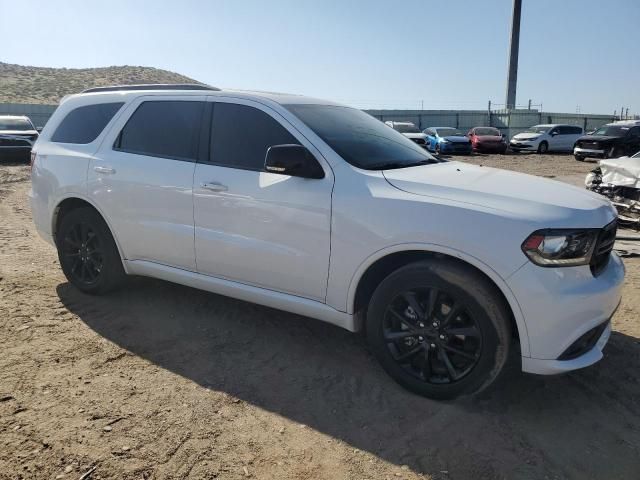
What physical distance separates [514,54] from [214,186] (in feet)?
Answer: 162

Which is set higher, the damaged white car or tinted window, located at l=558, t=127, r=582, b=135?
tinted window, located at l=558, t=127, r=582, b=135

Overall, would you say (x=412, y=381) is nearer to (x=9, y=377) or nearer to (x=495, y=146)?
(x=9, y=377)

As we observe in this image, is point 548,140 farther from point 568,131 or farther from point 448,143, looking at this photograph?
point 448,143

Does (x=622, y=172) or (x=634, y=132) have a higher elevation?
(x=634, y=132)

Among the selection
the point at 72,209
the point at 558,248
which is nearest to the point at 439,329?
the point at 558,248

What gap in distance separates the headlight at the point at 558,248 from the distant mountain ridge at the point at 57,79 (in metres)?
55.3

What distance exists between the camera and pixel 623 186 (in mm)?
7984

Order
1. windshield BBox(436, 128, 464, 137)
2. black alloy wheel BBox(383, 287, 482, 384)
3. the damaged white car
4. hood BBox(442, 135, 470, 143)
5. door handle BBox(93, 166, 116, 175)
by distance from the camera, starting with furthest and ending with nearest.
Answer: windshield BBox(436, 128, 464, 137) → hood BBox(442, 135, 470, 143) → the damaged white car → door handle BBox(93, 166, 116, 175) → black alloy wheel BBox(383, 287, 482, 384)

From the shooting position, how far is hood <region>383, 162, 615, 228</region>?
9.04 feet


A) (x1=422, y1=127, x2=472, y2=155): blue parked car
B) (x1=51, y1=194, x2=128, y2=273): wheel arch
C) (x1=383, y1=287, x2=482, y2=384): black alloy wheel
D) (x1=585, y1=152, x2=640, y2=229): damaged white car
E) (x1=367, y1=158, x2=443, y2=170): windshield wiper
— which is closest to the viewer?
(x1=383, y1=287, x2=482, y2=384): black alloy wheel

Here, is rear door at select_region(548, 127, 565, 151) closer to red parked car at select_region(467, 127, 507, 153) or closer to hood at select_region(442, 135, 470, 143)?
red parked car at select_region(467, 127, 507, 153)

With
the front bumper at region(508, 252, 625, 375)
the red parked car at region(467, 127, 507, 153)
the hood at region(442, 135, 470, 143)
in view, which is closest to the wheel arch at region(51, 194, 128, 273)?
the front bumper at region(508, 252, 625, 375)

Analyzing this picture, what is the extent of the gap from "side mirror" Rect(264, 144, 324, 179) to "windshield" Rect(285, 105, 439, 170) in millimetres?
216

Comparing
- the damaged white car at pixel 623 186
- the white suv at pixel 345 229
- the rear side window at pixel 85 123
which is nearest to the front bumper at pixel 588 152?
the damaged white car at pixel 623 186
